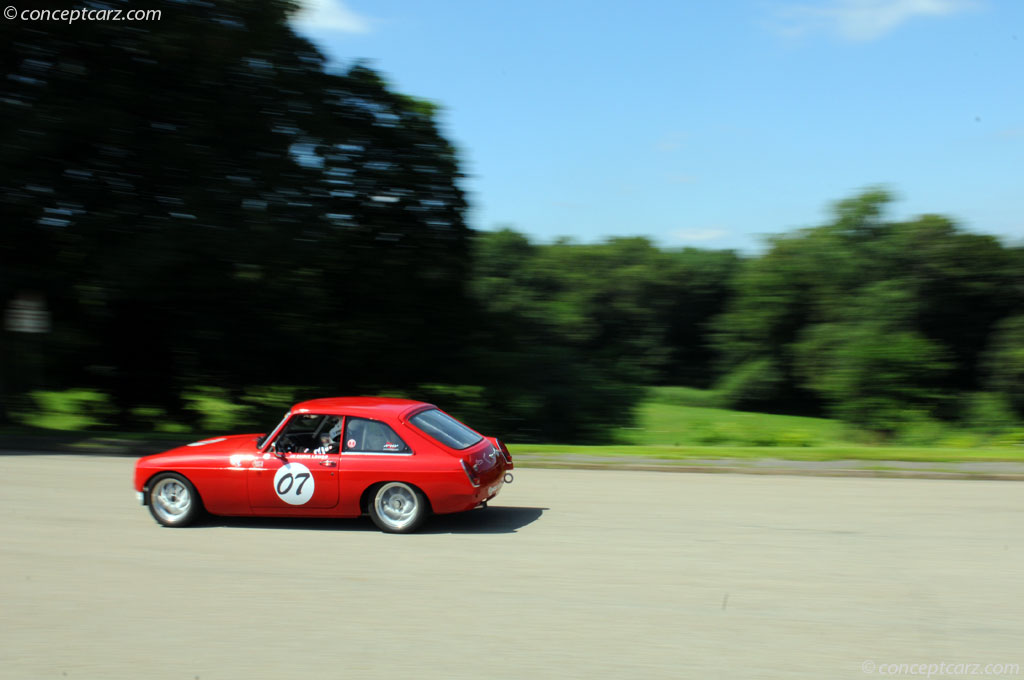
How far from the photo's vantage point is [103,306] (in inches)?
911

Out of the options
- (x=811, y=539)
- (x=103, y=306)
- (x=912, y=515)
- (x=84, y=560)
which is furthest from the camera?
(x=103, y=306)

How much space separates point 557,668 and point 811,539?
14.8ft

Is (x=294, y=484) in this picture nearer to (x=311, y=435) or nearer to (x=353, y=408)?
(x=311, y=435)

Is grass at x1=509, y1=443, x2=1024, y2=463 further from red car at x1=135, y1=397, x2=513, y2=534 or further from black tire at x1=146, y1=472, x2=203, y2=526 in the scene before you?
black tire at x1=146, y1=472, x2=203, y2=526

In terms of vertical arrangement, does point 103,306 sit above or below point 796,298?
below

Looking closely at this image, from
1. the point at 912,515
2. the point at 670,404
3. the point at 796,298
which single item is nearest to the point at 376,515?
the point at 912,515

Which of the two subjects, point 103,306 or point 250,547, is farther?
point 103,306

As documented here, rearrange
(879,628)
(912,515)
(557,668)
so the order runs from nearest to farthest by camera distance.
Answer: (557,668) → (879,628) → (912,515)

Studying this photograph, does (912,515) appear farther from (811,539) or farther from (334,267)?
(334,267)

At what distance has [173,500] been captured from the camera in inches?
385

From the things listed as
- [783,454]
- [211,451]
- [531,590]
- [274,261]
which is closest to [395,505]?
[211,451]

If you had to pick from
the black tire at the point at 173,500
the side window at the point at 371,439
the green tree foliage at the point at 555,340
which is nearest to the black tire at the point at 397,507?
the side window at the point at 371,439

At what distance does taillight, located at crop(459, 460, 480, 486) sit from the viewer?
9.19m

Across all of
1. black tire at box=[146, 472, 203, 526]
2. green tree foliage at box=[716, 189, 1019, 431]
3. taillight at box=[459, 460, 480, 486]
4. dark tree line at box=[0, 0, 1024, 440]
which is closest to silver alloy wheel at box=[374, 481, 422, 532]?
taillight at box=[459, 460, 480, 486]
